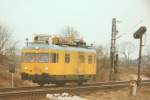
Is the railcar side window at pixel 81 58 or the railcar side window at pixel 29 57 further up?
the railcar side window at pixel 29 57

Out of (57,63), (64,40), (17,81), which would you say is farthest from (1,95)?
(17,81)

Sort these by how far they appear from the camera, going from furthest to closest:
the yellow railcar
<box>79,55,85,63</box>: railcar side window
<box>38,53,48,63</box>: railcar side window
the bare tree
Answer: the bare tree, <box>79,55,85,63</box>: railcar side window, <box>38,53,48,63</box>: railcar side window, the yellow railcar

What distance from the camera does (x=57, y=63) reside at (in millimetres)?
27469

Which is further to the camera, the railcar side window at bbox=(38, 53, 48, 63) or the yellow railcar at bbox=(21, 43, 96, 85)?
the railcar side window at bbox=(38, 53, 48, 63)

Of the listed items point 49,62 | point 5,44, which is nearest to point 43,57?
point 49,62

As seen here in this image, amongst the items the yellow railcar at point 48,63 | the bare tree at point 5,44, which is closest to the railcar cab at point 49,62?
the yellow railcar at point 48,63

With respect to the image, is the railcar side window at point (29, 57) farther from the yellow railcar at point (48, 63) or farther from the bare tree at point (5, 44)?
the bare tree at point (5, 44)

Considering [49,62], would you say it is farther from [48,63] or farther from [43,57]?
[43,57]

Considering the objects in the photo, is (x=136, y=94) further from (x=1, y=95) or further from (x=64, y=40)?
(x=1, y=95)

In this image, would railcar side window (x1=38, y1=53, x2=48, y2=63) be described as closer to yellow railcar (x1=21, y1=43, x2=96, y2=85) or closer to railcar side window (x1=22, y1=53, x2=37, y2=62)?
yellow railcar (x1=21, y1=43, x2=96, y2=85)

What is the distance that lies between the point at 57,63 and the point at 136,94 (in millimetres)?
4800

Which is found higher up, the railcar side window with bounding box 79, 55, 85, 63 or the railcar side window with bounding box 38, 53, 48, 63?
the railcar side window with bounding box 38, 53, 48, 63

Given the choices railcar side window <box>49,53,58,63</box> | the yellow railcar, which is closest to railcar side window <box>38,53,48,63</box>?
the yellow railcar

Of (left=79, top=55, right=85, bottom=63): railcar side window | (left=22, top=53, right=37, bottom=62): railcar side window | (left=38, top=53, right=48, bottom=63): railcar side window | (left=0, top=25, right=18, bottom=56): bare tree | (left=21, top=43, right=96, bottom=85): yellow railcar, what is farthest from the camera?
(left=0, top=25, right=18, bottom=56): bare tree
